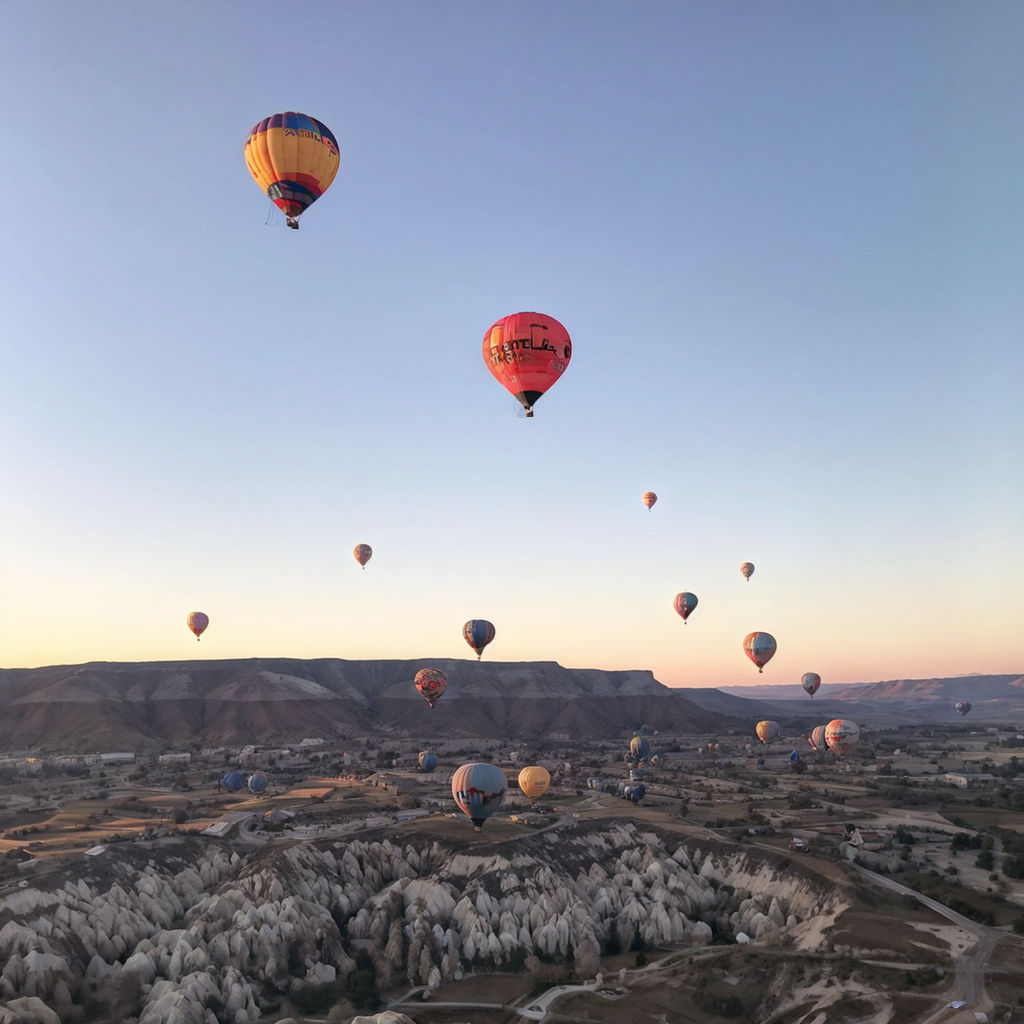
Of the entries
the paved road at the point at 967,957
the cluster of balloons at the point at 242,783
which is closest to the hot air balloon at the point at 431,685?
the cluster of balloons at the point at 242,783

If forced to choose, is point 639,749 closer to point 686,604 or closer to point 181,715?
point 686,604

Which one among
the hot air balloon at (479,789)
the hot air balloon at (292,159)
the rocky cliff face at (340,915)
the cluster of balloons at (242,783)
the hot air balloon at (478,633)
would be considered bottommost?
the rocky cliff face at (340,915)

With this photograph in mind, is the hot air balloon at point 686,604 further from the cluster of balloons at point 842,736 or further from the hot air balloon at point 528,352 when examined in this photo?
the hot air balloon at point 528,352

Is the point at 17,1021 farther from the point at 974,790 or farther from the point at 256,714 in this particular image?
the point at 256,714

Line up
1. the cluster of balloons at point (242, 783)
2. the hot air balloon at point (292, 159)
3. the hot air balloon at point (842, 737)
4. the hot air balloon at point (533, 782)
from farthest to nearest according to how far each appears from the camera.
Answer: the cluster of balloons at point (242, 783), the hot air balloon at point (842, 737), the hot air balloon at point (533, 782), the hot air balloon at point (292, 159)

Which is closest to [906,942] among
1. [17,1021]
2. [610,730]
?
[17,1021]

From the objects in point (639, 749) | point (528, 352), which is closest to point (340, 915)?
point (528, 352)

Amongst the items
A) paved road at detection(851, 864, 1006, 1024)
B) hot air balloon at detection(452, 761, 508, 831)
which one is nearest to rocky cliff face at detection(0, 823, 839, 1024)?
hot air balloon at detection(452, 761, 508, 831)
